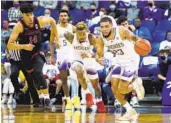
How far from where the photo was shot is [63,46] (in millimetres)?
12172

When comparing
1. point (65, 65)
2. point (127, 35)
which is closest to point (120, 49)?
point (127, 35)

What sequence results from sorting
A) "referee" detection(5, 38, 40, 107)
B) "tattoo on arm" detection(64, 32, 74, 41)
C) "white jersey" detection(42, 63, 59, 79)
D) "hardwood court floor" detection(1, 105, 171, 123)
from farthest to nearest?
"white jersey" detection(42, 63, 59, 79) < "referee" detection(5, 38, 40, 107) < "tattoo on arm" detection(64, 32, 74, 41) < "hardwood court floor" detection(1, 105, 171, 123)

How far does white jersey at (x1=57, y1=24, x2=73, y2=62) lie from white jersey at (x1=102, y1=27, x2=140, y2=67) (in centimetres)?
279

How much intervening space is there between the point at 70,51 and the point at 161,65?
3135 millimetres

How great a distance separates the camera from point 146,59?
48.4 feet

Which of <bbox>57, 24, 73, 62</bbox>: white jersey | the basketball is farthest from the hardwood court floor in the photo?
<bbox>57, 24, 73, 62</bbox>: white jersey

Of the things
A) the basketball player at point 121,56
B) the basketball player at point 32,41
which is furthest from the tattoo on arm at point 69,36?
the basketball player at point 121,56

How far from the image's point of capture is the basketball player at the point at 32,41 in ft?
35.9

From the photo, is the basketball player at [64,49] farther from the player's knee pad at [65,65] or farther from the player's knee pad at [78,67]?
the player's knee pad at [78,67]

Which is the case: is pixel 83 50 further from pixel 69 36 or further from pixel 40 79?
pixel 40 79

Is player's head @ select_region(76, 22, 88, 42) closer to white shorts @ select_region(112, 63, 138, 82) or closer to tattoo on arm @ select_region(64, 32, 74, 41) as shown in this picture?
tattoo on arm @ select_region(64, 32, 74, 41)

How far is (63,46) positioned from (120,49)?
315 cm

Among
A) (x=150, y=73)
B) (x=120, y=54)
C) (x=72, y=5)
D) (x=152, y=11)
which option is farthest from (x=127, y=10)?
(x=120, y=54)

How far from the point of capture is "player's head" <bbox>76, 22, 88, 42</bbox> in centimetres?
1141
